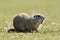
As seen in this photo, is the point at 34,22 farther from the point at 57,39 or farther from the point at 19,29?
the point at 57,39

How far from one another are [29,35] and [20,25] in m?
1.34

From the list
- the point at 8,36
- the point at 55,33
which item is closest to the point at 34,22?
the point at 55,33

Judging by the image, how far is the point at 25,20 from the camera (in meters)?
13.2

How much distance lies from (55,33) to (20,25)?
5.19 feet

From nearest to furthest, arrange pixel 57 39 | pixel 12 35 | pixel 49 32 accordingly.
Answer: pixel 57 39
pixel 12 35
pixel 49 32

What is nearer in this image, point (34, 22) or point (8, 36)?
point (8, 36)

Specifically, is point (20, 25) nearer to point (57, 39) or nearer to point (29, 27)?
point (29, 27)

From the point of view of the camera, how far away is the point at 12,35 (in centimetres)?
1204

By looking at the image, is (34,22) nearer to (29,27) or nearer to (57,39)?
(29,27)

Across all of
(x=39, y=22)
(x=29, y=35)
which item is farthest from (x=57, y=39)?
(x=39, y=22)

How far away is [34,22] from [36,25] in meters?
0.17

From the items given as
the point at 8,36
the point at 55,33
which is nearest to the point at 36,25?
the point at 55,33

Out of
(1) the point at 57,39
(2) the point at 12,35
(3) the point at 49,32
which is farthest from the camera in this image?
(3) the point at 49,32

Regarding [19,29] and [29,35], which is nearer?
[29,35]
